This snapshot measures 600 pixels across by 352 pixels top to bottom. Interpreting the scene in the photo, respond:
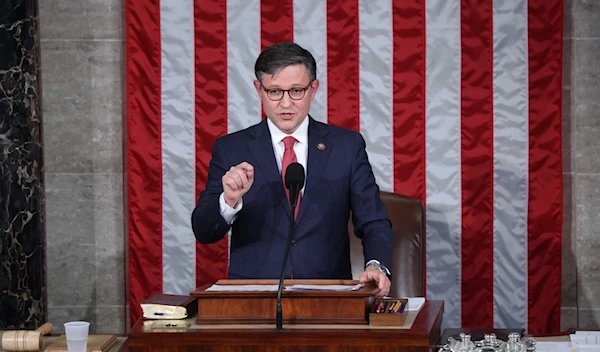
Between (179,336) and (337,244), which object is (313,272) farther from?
(179,336)

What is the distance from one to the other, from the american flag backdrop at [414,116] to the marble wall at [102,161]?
0.15 metres

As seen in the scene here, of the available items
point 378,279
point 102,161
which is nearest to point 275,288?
point 378,279

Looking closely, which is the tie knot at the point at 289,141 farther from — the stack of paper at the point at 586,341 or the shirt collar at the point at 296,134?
the stack of paper at the point at 586,341

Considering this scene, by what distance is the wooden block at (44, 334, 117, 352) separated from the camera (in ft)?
8.27

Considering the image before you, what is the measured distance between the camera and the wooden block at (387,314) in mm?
2295

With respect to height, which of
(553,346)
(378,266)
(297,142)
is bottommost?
(553,346)

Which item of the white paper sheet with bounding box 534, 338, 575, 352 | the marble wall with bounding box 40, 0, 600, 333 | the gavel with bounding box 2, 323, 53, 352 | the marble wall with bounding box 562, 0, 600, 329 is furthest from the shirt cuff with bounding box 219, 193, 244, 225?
the marble wall with bounding box 562, 0, 600, 329

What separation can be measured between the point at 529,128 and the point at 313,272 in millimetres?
1885

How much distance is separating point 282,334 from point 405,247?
1.53 meters

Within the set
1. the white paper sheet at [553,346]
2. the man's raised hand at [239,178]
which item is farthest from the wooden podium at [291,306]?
the white paper sheet at [553,346]

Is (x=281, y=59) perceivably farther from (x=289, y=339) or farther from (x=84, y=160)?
(x=84, y=160)

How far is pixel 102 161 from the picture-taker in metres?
4.64

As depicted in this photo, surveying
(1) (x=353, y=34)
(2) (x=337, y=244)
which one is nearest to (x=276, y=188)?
(2) (x=337, y=244)

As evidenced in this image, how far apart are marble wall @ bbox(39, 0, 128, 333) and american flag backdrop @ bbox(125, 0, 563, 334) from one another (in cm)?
16
